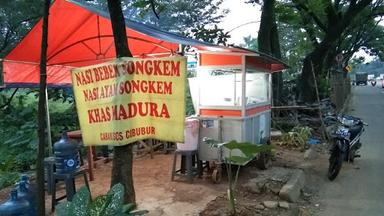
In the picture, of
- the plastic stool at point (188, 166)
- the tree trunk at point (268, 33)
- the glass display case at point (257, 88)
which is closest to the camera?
the plastic stool at point (188, 166)

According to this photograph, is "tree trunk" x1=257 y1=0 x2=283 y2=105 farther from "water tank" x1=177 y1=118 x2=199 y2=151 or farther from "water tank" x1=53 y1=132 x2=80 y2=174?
"water tank" x1=53 y1=132 x2=80 y2=174

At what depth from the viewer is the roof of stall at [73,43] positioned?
6176mm

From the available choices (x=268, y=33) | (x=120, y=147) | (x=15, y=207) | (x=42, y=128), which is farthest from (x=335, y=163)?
(x=268, y=33)

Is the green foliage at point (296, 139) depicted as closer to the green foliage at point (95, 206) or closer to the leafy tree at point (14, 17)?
the green foliage at point (95, 206)

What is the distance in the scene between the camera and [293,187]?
21.8 feet

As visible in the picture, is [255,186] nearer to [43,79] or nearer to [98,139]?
[98,139]

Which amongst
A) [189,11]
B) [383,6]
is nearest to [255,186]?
[383,6]

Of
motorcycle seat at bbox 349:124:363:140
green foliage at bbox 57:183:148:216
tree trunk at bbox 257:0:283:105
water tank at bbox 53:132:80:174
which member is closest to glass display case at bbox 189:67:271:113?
water tank at bbox 53:132:80:174

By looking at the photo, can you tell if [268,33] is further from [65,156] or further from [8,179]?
[65,156]

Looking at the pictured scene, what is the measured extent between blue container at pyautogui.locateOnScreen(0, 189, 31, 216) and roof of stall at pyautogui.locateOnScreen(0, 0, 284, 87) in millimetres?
2704

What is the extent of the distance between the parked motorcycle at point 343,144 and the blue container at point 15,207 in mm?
5828

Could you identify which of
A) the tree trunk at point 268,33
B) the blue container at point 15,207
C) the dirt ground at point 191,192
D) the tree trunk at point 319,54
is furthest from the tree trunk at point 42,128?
the tree trunk at point 319,54

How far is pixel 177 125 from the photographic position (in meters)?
4.37

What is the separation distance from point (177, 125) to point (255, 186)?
276 centimetres
